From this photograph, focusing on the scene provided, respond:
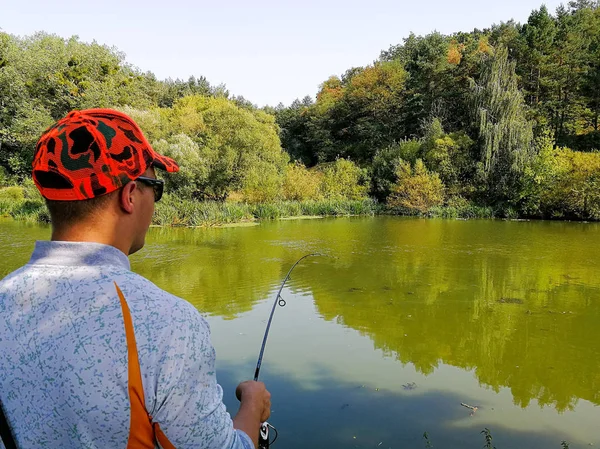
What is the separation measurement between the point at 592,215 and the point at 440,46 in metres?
19.3

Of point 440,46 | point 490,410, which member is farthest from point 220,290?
point 440,46

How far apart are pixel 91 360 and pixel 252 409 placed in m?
0.43

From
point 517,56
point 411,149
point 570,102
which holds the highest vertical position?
point 517,56

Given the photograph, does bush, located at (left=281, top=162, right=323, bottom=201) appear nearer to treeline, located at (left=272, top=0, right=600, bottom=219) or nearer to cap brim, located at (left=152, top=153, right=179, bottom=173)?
treeline, located at (left=272, top=0, right=600, bottom=219)

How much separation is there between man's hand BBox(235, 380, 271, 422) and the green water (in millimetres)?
2398

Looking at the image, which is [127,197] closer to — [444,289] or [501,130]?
[444,289]

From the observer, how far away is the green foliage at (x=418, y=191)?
2362 cm

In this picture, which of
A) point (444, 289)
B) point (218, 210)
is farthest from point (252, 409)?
point (218, 210)

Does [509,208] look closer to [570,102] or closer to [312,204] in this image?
[312,204]

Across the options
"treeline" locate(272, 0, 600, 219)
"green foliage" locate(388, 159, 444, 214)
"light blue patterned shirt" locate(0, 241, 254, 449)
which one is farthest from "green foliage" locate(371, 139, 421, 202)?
"light blue patterned shirt" locate(0, 241, 254, 449)

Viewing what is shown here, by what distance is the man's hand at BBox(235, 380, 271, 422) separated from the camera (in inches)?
43.4

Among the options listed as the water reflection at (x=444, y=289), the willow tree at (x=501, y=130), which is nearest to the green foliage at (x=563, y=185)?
the willow tree at (x=501, y=130)

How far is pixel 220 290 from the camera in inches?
321

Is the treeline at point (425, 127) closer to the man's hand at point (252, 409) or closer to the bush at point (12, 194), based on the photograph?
the bush at point (12, 194)
